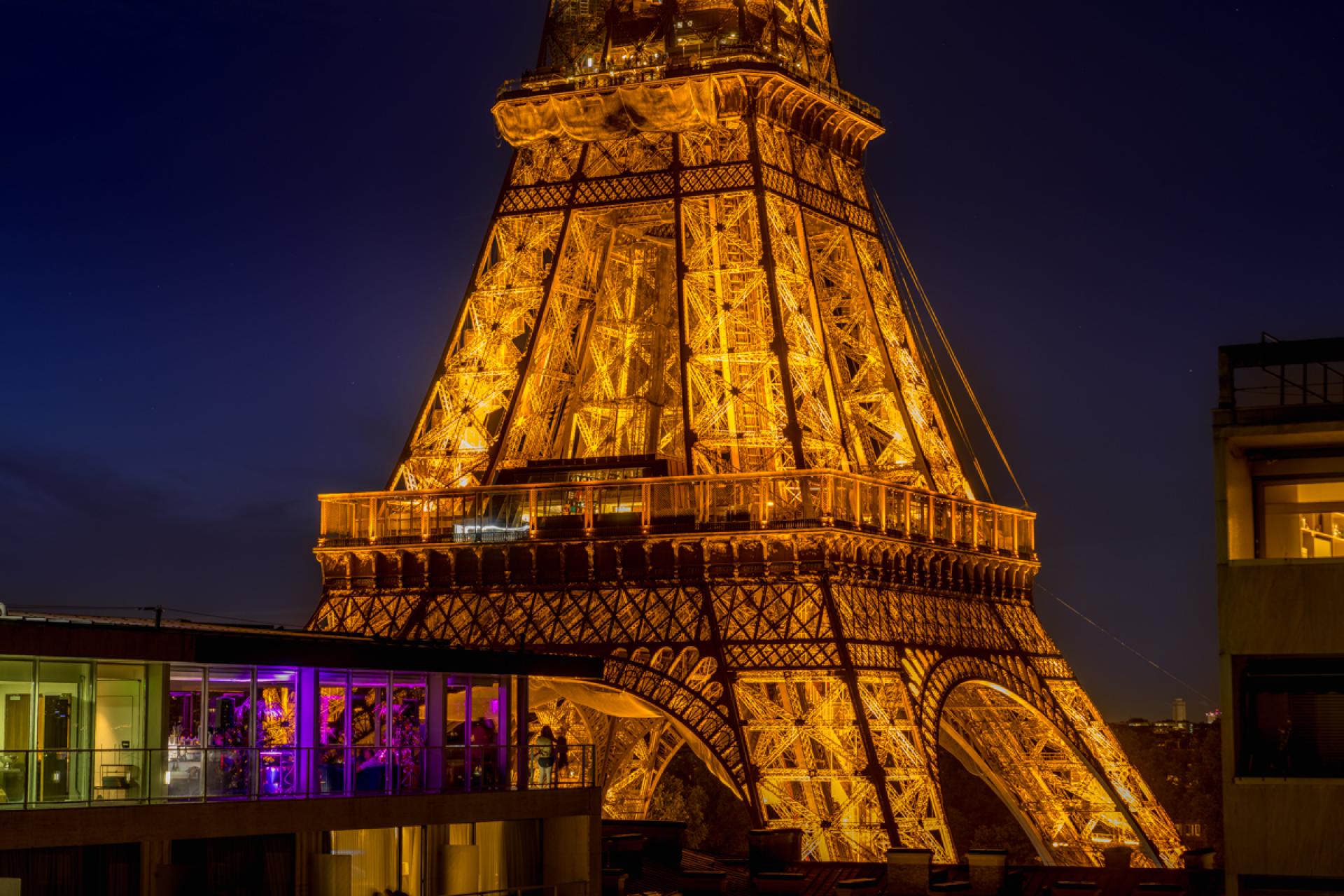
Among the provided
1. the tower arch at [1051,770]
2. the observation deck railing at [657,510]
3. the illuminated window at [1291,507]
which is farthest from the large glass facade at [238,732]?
the tower arch at [1051,770]

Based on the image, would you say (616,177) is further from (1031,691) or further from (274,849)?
(274,849)

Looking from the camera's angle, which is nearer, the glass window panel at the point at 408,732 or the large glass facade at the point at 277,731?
the large glass facade at the point at 277,731

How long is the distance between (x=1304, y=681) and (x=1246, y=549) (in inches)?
106

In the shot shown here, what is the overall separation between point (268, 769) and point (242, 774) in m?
0.87

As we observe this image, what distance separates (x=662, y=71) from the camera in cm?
9788

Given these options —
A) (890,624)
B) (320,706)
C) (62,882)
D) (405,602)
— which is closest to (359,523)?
(405,602)

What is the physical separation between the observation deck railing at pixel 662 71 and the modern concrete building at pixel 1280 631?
47951mm

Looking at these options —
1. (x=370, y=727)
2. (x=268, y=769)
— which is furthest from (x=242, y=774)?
(x=370, y=727)

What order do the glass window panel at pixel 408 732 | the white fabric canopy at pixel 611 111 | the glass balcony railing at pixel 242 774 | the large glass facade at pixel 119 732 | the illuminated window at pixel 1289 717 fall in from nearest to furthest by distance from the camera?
1. the glass balcony railing at pixel 242 774
2. the illuminated window at pixel 1289 717
3. the large glass facade at pixel 119 732
4. the glass window panel at pixel 408 732
5. the white fabric canopy at pixel 611 111

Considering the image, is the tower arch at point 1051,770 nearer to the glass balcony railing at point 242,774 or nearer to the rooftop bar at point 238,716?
the rooftop bar at point 238,716

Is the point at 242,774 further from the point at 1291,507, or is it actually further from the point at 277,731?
the point at 1291,507

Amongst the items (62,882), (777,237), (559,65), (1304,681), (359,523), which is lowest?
(62,882)

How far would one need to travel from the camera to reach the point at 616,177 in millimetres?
99188

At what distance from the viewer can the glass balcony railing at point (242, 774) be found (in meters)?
48.5
